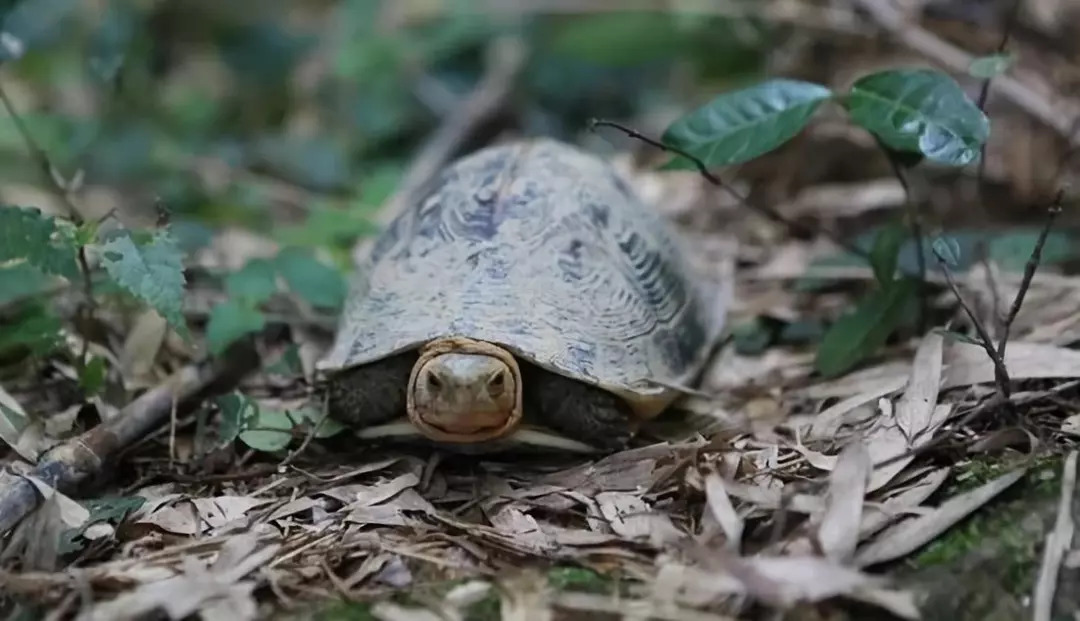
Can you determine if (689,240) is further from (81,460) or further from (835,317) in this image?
(81,460)

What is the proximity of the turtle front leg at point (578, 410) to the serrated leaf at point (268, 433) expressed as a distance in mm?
472

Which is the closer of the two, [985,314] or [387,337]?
[387,337]

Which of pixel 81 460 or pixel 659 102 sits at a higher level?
pixel 659 102

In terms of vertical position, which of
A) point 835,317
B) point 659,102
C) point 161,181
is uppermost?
point 659,102

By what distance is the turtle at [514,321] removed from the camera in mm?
1848

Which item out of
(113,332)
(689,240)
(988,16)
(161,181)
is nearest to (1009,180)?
(988,16)

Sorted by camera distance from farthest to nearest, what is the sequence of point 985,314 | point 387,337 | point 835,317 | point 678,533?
point 835,317 → point 985,314 → point 387,337 → point 678,533

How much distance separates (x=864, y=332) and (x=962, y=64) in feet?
4.08

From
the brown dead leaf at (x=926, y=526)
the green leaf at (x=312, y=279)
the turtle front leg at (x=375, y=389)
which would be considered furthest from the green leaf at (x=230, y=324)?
the brown dead leaf at (x=926, y=526)

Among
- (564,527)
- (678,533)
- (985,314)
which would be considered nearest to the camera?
(678,533)

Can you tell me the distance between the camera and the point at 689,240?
3199 mm

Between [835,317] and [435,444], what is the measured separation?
111cm

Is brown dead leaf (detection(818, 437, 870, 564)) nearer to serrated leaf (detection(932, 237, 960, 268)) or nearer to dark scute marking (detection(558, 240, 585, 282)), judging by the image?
serrated leaf (detection(932, 237, 960, 268))

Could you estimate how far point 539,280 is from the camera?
1997mm
